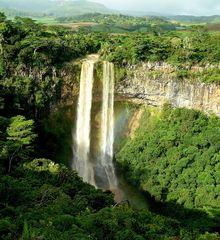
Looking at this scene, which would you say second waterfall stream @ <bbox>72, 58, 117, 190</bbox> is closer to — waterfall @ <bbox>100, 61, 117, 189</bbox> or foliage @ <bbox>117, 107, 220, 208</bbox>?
waterfall @ <bbox>100, 61, 117, 189</bbox>

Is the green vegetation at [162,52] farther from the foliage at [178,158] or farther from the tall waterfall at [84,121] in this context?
the foliage at [178,158]

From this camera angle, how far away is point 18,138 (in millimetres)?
22078

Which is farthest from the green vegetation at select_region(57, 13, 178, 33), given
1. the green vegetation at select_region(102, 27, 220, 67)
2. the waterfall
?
the waterfall

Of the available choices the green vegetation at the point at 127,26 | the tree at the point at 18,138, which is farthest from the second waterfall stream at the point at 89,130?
the green vegetation at the point at 127,26

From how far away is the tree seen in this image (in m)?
20.9

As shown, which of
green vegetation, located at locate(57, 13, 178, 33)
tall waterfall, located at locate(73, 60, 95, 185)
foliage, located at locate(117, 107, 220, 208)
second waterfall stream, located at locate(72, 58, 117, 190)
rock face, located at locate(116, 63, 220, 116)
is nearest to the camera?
foliage, located at locate(117, 107, 220, 208)

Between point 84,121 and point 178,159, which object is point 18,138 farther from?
point 178,159

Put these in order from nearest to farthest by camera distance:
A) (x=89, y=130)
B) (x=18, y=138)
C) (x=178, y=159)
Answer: (x=18, y=138) < (x=178, y=159) < (x=89, y=130)

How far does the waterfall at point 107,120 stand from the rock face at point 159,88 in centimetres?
69

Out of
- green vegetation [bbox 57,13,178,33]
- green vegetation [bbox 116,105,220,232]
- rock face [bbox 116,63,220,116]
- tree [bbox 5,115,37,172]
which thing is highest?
green vegetation [bbox 57,13,178,33]

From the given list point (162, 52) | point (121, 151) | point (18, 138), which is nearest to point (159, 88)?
point (162, 52)

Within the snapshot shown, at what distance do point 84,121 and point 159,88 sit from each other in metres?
4.92

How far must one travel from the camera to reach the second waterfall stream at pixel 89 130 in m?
28.2

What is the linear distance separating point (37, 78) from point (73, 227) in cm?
1718
